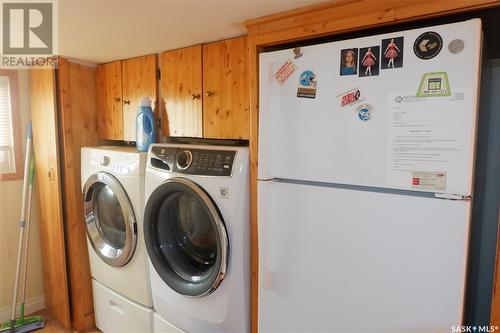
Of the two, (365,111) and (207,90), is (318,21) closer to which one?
(365,111)

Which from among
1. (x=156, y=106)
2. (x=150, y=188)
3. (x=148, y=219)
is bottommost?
(x=148, y=219)

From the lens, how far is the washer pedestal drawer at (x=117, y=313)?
2.05 meters

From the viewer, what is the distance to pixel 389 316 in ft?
3.60

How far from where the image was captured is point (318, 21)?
128 cm

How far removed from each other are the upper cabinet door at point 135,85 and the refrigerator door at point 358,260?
1.22 metres

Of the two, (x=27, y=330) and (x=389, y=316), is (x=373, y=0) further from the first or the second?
(x=27, y=330)

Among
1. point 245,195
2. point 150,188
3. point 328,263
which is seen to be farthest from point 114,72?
point 328,263

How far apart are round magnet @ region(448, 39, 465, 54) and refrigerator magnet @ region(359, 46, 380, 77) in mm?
204

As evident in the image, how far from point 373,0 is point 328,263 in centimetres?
95

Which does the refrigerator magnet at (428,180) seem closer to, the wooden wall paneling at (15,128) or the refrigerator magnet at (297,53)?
the refrigerator magnet at (297,53)

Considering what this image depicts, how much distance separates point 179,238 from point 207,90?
889mm

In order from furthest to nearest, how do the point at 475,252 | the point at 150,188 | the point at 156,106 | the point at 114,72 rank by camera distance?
the point at 114,72
the point at 156,106
the point at 150,188
the point at 475,252

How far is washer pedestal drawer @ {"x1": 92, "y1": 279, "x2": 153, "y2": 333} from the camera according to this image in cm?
205

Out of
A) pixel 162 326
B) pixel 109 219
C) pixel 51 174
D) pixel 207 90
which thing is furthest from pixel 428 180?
pixel 51 174
